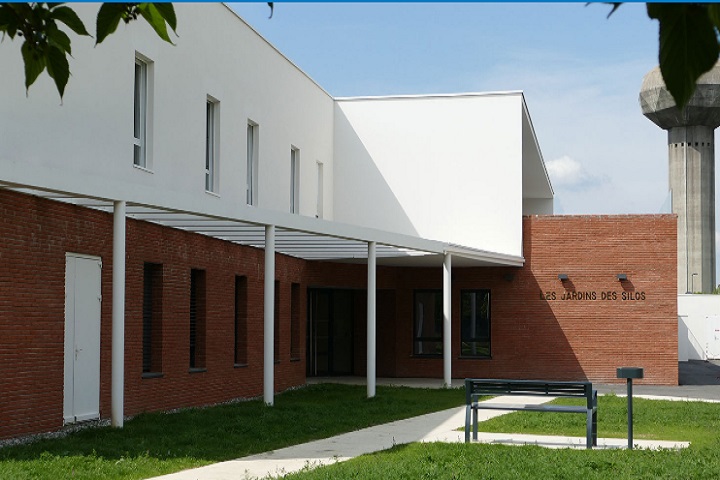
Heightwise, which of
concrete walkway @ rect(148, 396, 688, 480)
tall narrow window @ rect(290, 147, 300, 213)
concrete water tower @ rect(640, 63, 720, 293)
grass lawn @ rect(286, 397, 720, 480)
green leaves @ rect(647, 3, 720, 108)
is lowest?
concrete walkway @ rect(148, 396, 688, 480)

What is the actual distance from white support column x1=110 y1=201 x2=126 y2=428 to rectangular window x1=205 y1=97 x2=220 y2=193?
7.45 m

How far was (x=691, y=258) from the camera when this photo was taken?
6719 cm

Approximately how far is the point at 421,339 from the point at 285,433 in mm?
16061

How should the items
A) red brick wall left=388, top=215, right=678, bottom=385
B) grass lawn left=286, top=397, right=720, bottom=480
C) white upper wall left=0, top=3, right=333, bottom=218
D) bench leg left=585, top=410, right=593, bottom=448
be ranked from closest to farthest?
grass lawn left=286, top=397, right=720, bottom=480
bench leg left=585, top=410, right=593, bottom=448
white upper wall left=0, top=3, right=333, bottom=218
red brick wall left=388, top=215, right=678, bottom=385

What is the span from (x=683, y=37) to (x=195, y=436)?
497 inches

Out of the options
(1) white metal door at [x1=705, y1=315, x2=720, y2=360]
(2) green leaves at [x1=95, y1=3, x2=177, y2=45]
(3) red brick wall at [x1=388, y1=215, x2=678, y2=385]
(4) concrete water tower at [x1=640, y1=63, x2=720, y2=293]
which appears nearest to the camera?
(2) green leaves at [x1=95, y1=3, x2=177, y2=45]

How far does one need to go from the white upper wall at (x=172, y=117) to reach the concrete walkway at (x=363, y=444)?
3855 millimetres

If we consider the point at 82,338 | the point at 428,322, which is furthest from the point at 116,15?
the point at 428,322

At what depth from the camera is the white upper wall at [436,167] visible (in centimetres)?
2964

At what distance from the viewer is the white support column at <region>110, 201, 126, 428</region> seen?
13969mm

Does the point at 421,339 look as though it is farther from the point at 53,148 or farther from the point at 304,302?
the point at 53,148

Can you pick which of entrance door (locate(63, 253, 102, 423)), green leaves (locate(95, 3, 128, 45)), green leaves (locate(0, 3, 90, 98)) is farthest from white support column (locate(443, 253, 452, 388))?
green leaves (locate(95, 3, 128, 45))

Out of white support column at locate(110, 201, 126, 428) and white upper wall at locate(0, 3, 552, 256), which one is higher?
white upper wall at locate(0, 3, 552, 256)

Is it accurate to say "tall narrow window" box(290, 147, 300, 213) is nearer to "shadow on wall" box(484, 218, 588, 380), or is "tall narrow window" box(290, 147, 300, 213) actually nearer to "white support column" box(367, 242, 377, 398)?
"shadow on wall" box(484, 218, 588, 380)
